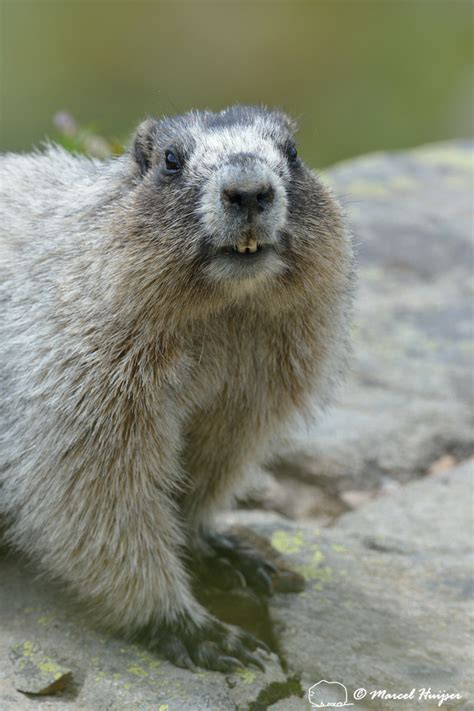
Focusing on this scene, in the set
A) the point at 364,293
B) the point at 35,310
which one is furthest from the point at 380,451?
the point at 35,310

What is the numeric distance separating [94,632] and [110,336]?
1365 millimetres

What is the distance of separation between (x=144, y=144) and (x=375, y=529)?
8.49 ft

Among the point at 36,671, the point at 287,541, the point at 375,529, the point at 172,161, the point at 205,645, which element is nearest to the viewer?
the point at 36,671

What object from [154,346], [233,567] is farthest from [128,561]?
[154,346]

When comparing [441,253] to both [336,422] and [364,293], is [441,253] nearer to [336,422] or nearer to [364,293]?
[364,293]

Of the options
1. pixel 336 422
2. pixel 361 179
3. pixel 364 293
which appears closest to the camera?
pixel 336 422

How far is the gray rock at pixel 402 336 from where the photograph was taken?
21.2 feet

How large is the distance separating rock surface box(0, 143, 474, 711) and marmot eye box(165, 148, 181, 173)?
1.49m

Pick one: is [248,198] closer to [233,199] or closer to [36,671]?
[233,199]

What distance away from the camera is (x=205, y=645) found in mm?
4445

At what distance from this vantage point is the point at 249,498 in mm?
6297
